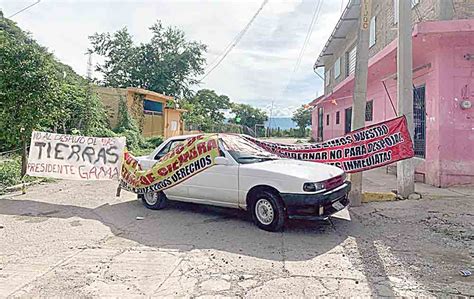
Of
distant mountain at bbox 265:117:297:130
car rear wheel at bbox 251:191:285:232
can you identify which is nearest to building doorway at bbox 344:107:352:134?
car rear wheel at bbox 251:191:285:232

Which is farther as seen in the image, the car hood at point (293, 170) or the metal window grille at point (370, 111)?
the metal window grille at point (370, 111)

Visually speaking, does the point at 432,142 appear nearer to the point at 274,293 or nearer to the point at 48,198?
the point at 274,293

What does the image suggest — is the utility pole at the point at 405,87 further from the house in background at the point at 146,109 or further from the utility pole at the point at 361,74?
the house in background at the point at 146,109

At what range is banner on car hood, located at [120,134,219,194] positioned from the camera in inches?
277

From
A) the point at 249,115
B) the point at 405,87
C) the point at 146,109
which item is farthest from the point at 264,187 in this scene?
the point at 249,115

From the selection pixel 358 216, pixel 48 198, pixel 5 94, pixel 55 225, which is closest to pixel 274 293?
pixel 358 216

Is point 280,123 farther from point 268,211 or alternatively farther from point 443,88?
point 268,211

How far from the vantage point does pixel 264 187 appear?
6145 millimetres

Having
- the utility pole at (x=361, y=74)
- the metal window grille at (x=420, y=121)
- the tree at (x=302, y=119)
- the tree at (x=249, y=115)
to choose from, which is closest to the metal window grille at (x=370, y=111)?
the metal window grille at (x=420, y=121)

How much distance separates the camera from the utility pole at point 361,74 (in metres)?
8.05

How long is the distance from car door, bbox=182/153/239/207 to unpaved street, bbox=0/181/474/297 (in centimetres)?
38

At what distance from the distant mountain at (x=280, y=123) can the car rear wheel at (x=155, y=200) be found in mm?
51114

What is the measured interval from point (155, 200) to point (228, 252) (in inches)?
123

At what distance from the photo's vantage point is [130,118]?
24375mm
